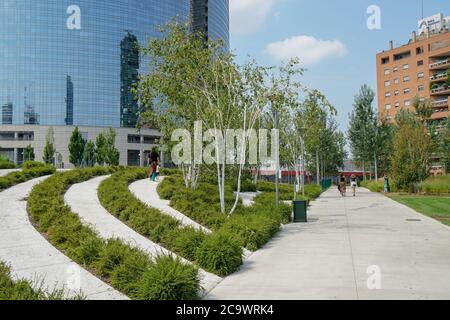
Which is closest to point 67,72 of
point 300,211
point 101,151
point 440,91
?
point 101,151

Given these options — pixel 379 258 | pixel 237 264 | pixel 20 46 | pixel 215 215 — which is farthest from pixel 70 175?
pixel 20 46

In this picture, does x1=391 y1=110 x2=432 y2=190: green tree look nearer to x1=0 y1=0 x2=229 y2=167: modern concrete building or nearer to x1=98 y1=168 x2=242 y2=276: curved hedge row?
x1=98 y1=168 x2=242 y2=276: curved hedge row

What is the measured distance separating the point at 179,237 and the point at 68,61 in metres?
98.1

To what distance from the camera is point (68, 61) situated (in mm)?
96312

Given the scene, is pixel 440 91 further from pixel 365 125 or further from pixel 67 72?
pixel 67 72

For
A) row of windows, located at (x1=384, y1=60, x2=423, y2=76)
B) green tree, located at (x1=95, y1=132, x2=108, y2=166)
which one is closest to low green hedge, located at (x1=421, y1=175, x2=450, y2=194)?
row of windows, located at (x1=384, y1=60, x2=423, y2=76)

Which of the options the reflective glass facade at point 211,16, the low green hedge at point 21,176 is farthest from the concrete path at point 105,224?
the reflective glass facade at point 211,16

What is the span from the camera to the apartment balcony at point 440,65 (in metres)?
73.6

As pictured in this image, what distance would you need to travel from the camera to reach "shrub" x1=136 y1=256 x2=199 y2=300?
226 inches

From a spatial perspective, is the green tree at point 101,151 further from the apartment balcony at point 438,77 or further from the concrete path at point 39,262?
the concrete path at point 39,262

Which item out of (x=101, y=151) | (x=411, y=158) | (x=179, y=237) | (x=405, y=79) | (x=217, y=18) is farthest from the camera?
(x=217, y=18)

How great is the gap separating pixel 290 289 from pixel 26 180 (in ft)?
52.4

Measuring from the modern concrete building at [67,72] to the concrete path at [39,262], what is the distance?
3457 inches
